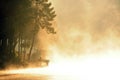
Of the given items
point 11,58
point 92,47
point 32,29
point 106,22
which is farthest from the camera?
point 106,22

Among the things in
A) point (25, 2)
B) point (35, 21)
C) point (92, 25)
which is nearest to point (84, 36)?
point (92, 25)

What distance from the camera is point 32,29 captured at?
64500mm

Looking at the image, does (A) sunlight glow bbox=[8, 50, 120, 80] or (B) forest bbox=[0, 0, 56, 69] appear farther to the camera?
(B) forest bbox=[0, 0, 56, 69]

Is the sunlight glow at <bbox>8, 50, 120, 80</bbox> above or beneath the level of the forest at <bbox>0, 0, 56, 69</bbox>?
beneath

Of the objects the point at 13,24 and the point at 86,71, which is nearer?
the point at 86,71

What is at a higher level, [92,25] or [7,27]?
[92,25]

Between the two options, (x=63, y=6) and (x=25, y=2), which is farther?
(x=63, y=6)

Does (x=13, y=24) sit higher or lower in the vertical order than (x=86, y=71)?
higher

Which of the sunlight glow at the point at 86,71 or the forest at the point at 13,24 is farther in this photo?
the forest at the point at 13,24

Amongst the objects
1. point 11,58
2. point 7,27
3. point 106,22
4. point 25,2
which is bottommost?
point 11,58

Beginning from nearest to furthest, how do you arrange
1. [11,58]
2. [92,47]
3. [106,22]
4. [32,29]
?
1. [11,58]
2. [32,29]
3. [92,47]
4. [106,22]

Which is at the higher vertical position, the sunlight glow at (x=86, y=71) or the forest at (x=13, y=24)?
the forest at (x=13, y=24)

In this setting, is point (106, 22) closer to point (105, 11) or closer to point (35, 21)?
point (105, 11)

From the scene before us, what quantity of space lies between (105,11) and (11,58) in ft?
181
